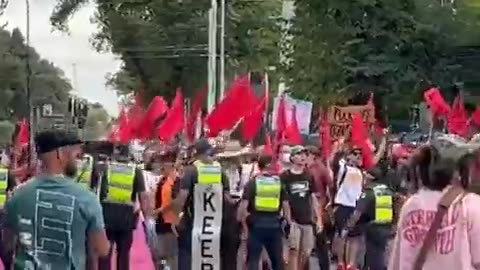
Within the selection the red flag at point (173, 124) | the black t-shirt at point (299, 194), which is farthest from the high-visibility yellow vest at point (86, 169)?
the red flag at point (173, 124)

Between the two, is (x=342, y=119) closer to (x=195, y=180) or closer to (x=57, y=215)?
(x=195, y=180)

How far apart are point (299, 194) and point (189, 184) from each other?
1510mm

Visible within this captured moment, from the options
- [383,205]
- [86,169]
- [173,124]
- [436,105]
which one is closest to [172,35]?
[436,105]

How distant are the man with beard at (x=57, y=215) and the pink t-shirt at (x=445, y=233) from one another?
59.7 inches

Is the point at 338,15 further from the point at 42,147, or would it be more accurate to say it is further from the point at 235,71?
the point at 42,147

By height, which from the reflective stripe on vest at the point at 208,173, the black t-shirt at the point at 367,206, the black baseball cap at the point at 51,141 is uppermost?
the black baseball cap at the point at 51,141

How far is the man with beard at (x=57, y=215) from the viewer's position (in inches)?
266

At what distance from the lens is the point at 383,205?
1470 centimetres

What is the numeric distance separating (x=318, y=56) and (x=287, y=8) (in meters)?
14.8

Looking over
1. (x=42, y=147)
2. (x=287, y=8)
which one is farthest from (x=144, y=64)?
(x=42, y=147)

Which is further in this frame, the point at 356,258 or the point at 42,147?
the point at 356,258

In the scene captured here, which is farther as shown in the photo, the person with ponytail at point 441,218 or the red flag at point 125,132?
the red flag at point 125,132

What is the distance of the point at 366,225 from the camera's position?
14984 millimetres

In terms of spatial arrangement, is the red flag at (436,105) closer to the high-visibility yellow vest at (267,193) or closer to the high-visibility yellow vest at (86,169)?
the high-visibility yellow vest at (267,193)
